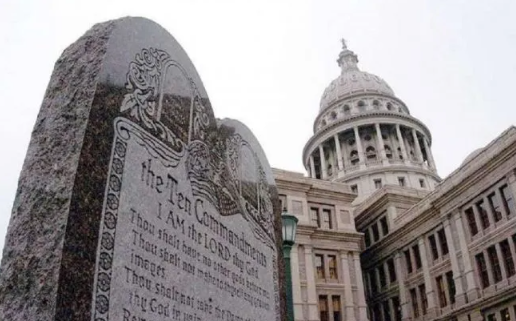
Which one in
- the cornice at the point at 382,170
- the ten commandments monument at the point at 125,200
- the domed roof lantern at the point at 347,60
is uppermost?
the domed roof lantern at the point at 347,60

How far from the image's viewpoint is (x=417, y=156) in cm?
6675

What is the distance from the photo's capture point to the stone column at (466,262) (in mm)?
32188

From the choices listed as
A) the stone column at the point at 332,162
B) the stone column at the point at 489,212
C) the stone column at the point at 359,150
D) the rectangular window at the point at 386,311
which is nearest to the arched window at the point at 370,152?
the stone column at the point at 359,150

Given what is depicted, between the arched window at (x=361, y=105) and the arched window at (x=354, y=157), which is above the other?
the arched window at (x=361, y=105)

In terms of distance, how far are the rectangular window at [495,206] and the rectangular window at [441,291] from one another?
269 inches

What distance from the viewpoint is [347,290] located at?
3838 centimetres

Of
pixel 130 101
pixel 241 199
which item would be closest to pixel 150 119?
pixel 130 101

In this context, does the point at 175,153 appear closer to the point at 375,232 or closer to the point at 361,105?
the point at 375,232

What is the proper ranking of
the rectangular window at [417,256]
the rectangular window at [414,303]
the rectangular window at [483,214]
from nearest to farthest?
1. the rectangular window at [483,214]
2. the rectangular window at [414,303]
3. the rectangular window at [417,256]

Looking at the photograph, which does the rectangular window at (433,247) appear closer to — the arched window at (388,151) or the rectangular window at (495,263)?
the rectangular window at (495,263)

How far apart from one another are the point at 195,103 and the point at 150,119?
1036 mm

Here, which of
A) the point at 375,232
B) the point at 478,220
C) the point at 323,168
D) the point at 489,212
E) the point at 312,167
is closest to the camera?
the point at 489,212

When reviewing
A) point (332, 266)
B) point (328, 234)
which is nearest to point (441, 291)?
point (332, 266)

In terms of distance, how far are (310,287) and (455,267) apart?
10004mm
